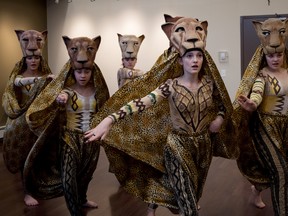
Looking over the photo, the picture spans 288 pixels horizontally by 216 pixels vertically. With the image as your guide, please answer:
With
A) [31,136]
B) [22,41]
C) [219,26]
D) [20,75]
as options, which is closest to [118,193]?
[31,136]

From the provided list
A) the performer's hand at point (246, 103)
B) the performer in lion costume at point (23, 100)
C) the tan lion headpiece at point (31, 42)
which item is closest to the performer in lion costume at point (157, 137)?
the performer's hand at point (246, 103)

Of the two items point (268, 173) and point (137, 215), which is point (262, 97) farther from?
point (137, 215)

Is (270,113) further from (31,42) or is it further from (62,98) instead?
(31,42)

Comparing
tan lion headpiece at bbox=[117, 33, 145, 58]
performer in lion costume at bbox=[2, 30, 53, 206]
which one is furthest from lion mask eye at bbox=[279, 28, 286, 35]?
tan lion headpiece at bbox=[117, 33, 145, 58]

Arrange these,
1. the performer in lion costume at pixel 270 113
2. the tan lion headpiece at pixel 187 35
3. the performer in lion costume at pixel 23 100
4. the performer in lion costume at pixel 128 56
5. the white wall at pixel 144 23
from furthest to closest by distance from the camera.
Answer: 1. the white wall at pixel 144 23
2. the performer in lion costume at pixel 128 56
3. the performer in lion costume at pixel 23 100
4. the performer in lion costume at pixel 270 113
5. the tan lion headpiece at pixel 187 35

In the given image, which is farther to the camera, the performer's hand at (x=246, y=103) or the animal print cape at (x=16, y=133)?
the animal print cape at (x=16, y=133)

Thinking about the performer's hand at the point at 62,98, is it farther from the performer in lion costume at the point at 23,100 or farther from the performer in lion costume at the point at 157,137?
the performer in lion costume at the point at 23,100

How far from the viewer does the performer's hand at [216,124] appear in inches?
103

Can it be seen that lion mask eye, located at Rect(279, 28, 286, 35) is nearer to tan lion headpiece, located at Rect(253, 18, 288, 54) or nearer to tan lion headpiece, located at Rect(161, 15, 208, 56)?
tan lion headpiece, located at Rect(253, 18, 288, 54)

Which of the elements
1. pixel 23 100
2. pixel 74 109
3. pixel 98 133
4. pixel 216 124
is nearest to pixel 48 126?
pixel 74 109

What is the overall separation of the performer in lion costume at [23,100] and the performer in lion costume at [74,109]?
622 millimetres

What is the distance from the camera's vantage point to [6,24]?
692 cm

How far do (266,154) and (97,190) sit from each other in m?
1.92

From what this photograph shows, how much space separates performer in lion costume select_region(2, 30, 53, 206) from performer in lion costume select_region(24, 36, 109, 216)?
0.62 m
